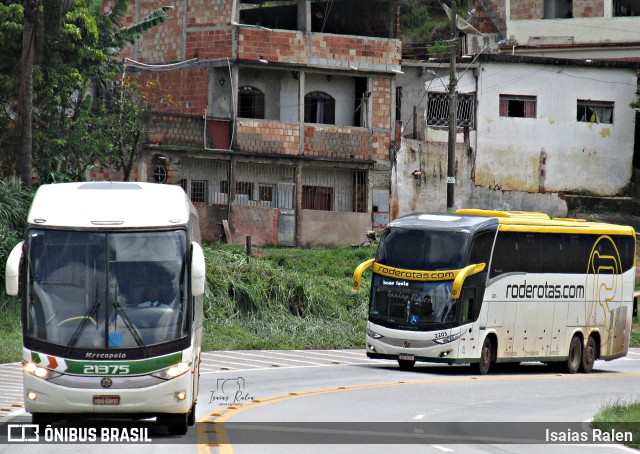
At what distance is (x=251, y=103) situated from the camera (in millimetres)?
49031

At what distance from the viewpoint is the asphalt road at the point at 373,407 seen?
15.9m

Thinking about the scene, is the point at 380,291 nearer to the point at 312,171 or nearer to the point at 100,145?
the point at 100,145

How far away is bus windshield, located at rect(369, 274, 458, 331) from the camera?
28094 millimetres

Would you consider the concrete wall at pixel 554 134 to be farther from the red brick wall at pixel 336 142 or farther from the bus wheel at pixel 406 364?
the bus wheel at pixel 406 364

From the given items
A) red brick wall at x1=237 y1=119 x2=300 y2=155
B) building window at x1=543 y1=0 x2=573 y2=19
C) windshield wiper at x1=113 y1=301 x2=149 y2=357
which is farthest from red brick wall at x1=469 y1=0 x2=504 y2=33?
windshield wiper at x1=113 y1=301 x2=149 y2=357

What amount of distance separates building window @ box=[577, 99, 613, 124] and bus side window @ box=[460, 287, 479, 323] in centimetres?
2843

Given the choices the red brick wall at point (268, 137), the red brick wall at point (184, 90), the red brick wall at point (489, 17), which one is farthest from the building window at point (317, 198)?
the red brick wall at point (489, 17)

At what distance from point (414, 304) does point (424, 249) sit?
4.21 feet

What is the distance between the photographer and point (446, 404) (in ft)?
71.8

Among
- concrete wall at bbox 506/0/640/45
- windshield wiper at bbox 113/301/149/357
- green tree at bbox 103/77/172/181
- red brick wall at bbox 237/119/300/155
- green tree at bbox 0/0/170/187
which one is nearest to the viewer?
windshield wiper at bbox 113/301/149/357

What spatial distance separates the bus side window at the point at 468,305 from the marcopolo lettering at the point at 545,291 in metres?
1.36

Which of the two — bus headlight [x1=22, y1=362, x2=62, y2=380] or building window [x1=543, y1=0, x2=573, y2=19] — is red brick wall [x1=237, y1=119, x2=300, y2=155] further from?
bus headlight [x1=22, y1=362, x2=62, y2=380]

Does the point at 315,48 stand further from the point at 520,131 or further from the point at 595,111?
the point at 595,111

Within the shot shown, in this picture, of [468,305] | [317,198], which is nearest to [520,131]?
[317,198]
